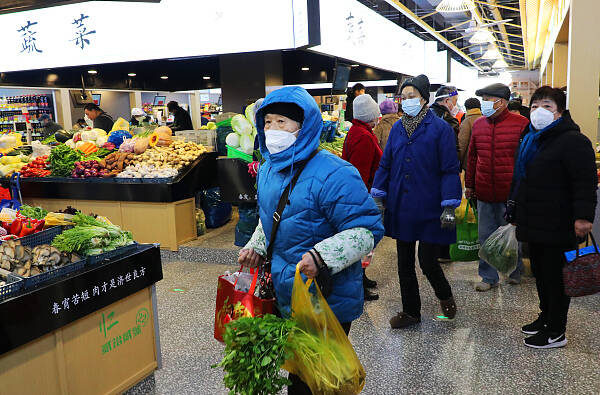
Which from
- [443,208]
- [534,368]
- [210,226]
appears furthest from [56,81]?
[534,368]

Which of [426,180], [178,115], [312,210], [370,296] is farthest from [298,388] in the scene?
[178,115]

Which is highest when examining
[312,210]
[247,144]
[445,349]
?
[247,144]

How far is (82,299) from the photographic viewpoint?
98.7 inches

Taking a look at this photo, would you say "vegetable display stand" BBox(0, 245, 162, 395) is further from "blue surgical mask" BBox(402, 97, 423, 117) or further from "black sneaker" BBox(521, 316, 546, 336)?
"black sneaker" BBox(521, 316, 546, 336)

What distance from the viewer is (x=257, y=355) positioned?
165 cm

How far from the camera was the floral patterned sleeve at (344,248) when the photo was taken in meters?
1.76

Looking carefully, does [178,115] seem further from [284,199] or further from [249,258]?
[284,199]

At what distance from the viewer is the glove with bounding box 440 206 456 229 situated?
3.21 meters

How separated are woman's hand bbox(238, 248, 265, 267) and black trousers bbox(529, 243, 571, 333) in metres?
1.97

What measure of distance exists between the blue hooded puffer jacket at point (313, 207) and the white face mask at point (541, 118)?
179 cm

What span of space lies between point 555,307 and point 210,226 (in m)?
4.22

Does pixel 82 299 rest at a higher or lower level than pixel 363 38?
lower

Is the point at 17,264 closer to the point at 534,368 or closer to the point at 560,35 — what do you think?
the point at 534,368

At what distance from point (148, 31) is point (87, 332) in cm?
564
